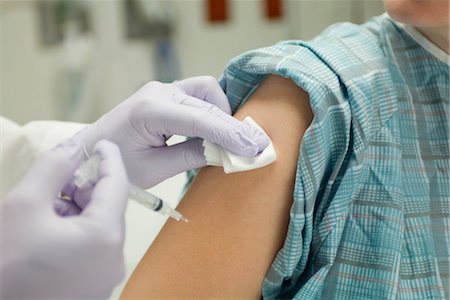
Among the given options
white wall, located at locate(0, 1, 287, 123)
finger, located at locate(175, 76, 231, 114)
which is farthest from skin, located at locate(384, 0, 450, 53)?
white wall, located at locate(0, 1, 287, 123)

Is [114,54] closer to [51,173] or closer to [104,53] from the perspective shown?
[104,53]

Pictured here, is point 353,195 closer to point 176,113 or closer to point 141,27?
point 176,113

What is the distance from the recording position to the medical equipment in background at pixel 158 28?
295 centimetres

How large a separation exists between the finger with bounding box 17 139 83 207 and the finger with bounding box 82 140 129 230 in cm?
3

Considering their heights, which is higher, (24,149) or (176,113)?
(176,113)

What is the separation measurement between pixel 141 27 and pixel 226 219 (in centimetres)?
216

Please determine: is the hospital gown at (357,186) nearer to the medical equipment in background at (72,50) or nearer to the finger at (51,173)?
the finger at (51,173)

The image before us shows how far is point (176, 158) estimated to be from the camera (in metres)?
1.00

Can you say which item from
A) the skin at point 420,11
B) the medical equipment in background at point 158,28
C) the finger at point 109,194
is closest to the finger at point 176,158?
the finger at point 109,194

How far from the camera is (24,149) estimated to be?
1.44 metres

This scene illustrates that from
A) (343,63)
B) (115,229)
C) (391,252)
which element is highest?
(343,63)

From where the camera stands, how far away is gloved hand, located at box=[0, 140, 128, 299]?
2.13ft

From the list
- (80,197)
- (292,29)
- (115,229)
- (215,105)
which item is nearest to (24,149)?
(215,105)

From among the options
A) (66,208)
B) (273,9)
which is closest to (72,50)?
(273,9)
